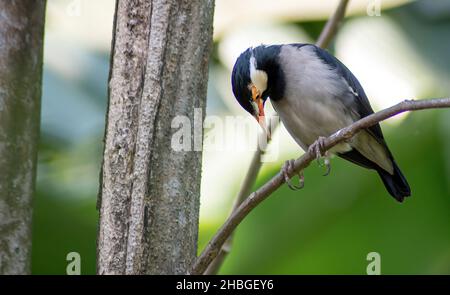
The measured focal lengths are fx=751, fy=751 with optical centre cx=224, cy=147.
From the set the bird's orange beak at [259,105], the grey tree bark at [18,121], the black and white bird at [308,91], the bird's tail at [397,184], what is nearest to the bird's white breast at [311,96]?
the black and white bird at [308,91]

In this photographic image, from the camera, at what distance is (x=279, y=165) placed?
15.1 ft

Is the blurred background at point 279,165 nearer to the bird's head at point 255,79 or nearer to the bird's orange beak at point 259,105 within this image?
the bird's head at point 255,79

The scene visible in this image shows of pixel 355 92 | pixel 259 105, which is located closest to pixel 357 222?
pixel 355 92

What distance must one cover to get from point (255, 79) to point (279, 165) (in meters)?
0.97

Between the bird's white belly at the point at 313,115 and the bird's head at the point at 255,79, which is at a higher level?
the bird's head at the point at 255,79

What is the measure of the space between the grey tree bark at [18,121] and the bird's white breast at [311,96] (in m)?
1.42

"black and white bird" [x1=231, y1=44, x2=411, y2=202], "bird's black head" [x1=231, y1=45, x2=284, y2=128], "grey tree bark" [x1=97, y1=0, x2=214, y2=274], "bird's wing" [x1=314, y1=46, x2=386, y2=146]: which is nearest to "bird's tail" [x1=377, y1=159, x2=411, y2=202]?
"black and white bird" [x1=231, y1=44, x2=411, y2=202]

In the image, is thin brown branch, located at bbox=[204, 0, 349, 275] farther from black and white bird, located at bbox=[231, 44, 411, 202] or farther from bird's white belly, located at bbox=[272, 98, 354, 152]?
bird's white belly, located at bbox=[272, 98, 354, 152]

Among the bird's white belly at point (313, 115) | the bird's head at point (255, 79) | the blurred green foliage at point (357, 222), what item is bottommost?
the blurred green foliage at point (357, 222)

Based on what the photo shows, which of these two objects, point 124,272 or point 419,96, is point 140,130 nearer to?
point 124,272

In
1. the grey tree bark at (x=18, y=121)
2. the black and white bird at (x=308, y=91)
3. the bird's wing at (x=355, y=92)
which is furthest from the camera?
the bird's wing at (x=355, y=92)

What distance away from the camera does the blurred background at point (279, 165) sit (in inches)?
169

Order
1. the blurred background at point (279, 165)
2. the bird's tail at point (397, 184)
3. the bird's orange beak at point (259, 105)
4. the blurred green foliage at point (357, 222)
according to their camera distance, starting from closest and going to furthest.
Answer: the bird's orange beak at point (259, 105), the bird's tail at point (397, 184), the blurred background at point (279, 165), the blurred green foliage at point (357, 222)

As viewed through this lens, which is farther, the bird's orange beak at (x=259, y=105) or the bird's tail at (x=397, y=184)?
the bird's tail at (x=397, y=184)
